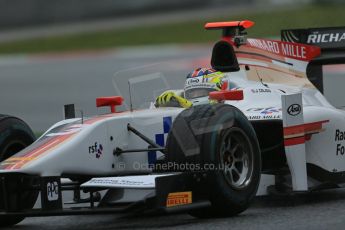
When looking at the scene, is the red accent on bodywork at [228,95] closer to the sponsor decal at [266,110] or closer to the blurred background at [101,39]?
the sponsor decal at [266,110]

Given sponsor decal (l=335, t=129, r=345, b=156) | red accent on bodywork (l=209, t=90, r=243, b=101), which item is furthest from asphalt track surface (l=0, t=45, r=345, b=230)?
red accent on bodywork (l=209, t=90, r=243, b=101)

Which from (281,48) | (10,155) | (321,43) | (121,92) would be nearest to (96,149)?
(10,155)

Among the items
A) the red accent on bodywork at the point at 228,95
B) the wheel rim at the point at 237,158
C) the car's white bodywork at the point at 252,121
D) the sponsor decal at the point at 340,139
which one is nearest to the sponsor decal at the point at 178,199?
the wheel rim at the point at 237,158

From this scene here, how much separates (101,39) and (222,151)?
2189 cm

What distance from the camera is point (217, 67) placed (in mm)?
8578

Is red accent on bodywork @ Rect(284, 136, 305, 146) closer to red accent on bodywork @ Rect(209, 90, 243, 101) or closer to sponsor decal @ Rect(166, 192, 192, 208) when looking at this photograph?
red accent on bodywork @ Rect(209, 90, 243, 101)

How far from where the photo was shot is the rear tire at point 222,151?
666 centimetres

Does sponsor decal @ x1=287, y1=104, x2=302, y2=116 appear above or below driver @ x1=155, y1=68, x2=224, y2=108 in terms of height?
below

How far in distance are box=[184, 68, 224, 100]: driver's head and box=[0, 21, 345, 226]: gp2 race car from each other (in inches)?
6.4

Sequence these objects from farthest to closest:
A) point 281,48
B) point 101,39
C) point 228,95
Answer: point 101,39 < point 281,48 < point 228,95

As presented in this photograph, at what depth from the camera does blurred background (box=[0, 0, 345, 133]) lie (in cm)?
1783

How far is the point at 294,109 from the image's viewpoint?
24.5 ft

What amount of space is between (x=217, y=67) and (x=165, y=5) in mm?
23107

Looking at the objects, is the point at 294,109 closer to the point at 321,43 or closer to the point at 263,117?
the point at 263,117
